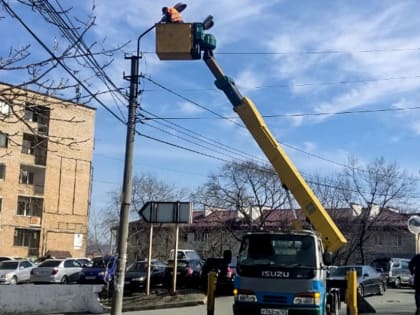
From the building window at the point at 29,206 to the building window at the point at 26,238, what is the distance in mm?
1732

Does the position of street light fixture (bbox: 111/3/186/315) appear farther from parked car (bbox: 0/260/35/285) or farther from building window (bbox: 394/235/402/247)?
building window (bbox: 394/235/402/247)

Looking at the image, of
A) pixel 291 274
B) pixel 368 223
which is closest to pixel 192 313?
pixel 291 274

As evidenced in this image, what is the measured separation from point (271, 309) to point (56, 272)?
23647mm

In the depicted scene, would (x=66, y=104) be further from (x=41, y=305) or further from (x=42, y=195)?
(x=42, y=195)

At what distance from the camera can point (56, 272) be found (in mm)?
34438

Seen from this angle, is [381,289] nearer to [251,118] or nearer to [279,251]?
[251,118]

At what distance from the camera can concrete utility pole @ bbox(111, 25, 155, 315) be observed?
15.2 m

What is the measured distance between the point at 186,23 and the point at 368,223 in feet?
131

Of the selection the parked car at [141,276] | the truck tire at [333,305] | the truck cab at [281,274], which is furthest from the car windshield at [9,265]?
the truck cab at [281,274]

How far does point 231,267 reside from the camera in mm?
25062

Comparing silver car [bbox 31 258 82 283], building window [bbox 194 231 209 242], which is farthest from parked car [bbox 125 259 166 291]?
building window [bbox 194 231 209 242]

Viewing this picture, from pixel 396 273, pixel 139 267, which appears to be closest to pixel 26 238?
pixel 139 267

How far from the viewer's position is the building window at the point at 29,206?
6308cm

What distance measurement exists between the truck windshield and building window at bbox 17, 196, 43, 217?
5180 centimetres
